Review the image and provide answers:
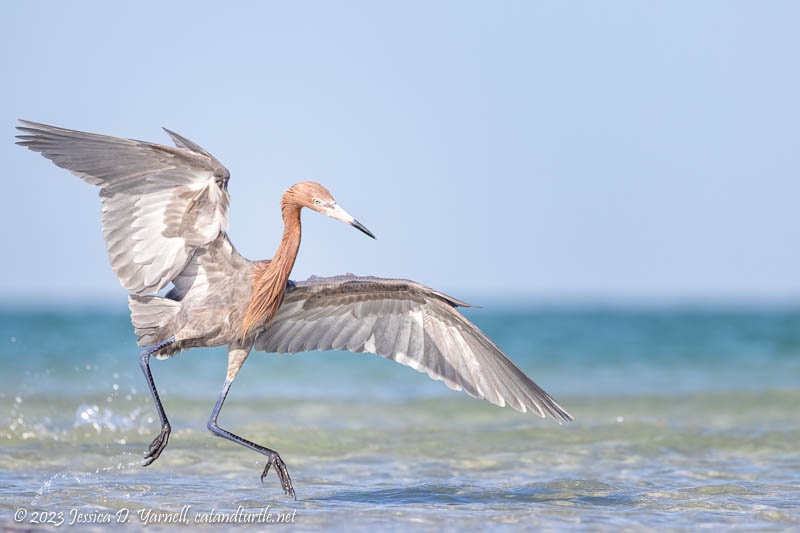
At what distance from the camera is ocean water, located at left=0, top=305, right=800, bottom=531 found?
Result: 630cm

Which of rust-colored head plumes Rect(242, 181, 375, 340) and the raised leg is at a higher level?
rust-colored head plumes Rect(242, 181, 375, 340)

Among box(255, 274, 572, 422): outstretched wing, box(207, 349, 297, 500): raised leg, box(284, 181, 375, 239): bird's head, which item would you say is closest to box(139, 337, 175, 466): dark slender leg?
box(207, 349, 297, 500): raised leg

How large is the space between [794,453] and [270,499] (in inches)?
202

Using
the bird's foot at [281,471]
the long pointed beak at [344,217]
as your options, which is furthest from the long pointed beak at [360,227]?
the bird's foot at [281,471]

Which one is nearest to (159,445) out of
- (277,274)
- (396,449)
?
(277,274)

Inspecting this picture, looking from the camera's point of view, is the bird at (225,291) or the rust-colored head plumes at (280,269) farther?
the rust-colored head plumes at (280,269)

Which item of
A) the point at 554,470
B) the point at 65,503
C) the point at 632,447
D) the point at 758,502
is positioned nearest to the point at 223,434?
the point at 65,503

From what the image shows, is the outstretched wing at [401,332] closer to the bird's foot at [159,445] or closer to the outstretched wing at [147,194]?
the outstretched wing at [147,194]

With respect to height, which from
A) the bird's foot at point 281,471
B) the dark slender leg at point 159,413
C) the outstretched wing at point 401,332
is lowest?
the bird's foot at point 281,471

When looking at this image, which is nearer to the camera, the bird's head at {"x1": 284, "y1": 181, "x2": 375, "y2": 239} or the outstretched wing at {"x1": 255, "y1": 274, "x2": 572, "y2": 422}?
the bird's head at {"x1": 284, "y1": 181, "x2": 375, "y2": 239}

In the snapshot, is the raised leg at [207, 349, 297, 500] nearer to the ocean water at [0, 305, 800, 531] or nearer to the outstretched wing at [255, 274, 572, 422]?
the ocean water at [0, 305, 800, 531]

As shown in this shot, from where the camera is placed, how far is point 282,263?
6.49m

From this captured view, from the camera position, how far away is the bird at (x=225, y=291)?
617 centimetres

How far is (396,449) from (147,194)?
4198 millimetres
